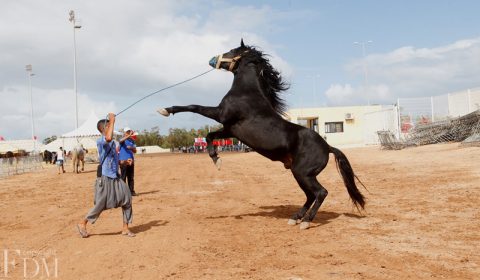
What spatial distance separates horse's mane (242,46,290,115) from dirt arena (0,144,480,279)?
216cm

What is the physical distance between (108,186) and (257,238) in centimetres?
240

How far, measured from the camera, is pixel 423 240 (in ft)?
20.3

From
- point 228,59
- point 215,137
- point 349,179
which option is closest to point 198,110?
point 215,137

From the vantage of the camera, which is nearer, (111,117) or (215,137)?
(111,117)

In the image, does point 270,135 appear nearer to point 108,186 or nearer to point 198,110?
point 198,110

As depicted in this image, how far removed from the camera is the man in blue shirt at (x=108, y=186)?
6809 millimetres

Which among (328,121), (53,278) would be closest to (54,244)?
(53,278)

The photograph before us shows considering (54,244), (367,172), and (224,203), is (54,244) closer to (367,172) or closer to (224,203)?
(224,203)

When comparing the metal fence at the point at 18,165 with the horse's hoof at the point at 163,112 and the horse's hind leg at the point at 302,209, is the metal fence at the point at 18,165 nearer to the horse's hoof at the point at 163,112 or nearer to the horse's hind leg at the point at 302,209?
the horse's hoof at the point at 163,112

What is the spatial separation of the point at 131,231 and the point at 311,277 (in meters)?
3.76

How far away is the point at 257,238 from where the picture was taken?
Answer: 671cm

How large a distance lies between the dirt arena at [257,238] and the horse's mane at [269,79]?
216 centimetres

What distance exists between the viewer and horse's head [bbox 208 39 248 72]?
332 inches

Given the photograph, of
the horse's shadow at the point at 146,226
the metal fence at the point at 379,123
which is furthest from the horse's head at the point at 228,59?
the metal fence at the point at 379,123
